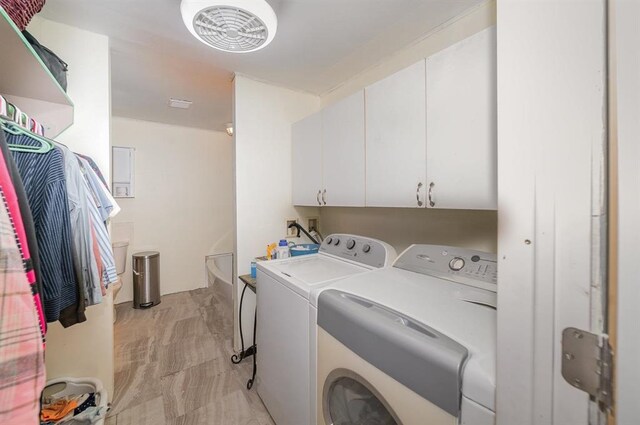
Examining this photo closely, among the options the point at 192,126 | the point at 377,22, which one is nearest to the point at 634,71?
the point at 377,22

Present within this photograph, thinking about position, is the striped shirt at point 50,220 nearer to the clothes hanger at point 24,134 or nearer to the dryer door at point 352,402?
the clothes hanger at point 24,134

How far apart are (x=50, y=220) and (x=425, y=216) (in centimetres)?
175

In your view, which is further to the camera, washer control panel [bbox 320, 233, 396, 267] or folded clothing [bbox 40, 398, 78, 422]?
washer control panel [bbox 320, 233, 396, 267]

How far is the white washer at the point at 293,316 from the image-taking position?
110cm

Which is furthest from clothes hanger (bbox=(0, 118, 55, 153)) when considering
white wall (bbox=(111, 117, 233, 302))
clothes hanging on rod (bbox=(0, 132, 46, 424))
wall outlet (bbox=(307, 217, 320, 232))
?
white wall (bbox=(111, 117, 233, 302))

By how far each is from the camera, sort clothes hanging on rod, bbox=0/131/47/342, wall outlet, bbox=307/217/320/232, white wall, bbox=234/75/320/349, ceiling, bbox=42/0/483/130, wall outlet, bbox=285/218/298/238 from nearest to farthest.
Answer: clothes hanging on rod, bbox=0/131/47/342 < ceiling, bbox=42/0/483/130 < white wall, bbox=234/75/320/349 < wall outlet, bbox=285/218/298/238 < wall outlet, bbox=307/217/320/232

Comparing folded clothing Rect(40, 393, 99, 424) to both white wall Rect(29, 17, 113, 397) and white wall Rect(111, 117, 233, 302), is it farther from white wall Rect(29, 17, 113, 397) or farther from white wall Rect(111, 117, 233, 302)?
white wall Rect(111, 117, 233, 302)

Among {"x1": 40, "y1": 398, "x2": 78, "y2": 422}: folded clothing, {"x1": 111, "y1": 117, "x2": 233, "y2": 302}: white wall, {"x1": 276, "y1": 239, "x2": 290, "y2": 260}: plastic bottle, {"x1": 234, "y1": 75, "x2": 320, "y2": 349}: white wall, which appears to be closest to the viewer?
{"x1": 40, "y1": 398, "x2": 78, "y2": 422}: folded clothing

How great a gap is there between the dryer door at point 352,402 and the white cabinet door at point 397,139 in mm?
790

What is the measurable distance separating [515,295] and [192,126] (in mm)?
3763

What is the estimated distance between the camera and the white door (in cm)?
179

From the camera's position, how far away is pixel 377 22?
53.9 inches

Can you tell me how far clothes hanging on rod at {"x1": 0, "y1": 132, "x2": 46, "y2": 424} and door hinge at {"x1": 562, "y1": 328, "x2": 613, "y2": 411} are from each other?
926 millimetres

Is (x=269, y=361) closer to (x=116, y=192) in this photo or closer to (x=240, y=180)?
(x=240, y=180)
